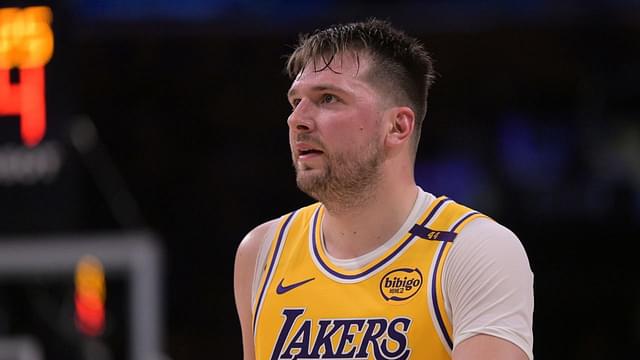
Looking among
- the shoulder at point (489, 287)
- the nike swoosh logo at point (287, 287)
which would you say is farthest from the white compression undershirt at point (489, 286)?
the nike swoosh logo at point (287, 287)

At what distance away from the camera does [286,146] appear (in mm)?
11852

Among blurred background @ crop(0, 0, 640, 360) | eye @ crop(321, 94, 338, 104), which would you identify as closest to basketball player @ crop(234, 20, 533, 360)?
eye @ crop(321, 94, 338, 104)

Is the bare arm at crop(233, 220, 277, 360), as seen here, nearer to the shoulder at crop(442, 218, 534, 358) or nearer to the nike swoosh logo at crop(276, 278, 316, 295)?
the nike swoosh logo at crop(276, 278, 316, 295)

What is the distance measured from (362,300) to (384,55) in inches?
26.6

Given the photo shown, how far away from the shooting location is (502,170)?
11148 millimetres

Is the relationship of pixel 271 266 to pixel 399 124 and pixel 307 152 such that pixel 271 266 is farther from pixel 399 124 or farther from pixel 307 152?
pixel 399 124

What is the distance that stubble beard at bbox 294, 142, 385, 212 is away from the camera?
133 inches

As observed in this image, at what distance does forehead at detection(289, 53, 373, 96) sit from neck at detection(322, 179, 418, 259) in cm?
29

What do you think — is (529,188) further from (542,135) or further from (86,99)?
(86,99)

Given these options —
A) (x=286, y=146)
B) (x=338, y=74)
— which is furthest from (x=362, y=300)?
(x=286, y=146)

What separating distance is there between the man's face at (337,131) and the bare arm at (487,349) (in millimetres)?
574

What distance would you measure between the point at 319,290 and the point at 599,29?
750cm

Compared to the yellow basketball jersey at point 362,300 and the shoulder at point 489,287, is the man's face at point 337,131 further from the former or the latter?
the shoulder at point 489,287

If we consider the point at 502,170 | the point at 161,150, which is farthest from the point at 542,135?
the point at 161,150
